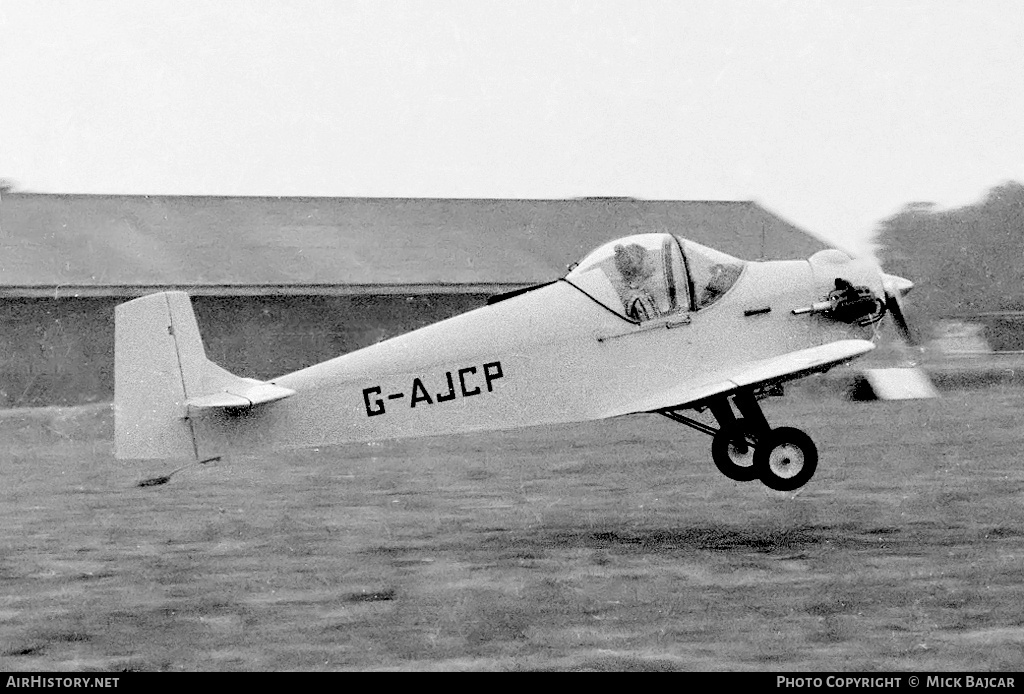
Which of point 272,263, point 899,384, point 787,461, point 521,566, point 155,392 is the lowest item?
point 521,566

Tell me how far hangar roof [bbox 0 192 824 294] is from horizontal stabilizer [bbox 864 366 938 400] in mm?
3541

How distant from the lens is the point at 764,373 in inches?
431

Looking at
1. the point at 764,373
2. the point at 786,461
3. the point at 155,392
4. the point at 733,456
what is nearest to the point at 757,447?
the point at 786,461

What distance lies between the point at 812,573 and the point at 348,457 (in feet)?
34.2

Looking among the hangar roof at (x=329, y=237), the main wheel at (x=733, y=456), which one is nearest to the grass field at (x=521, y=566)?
the main wheel at (x=733, y=456)

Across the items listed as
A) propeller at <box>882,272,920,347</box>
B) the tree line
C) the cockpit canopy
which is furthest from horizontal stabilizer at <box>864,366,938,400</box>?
the cockpit canopy

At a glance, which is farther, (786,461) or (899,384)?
(899,384)

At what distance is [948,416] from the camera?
74.1ft

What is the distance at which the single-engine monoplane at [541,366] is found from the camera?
35.3ft

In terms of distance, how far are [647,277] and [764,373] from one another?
1.23 meters

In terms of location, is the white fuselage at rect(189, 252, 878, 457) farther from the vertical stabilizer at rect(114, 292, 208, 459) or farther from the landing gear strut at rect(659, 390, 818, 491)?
the landing gear strut at rect(659, 390, 818, 491)

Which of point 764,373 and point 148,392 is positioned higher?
point 148,392

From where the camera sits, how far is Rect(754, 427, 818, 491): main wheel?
10.9 m

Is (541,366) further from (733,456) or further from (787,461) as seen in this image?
(733,456)
